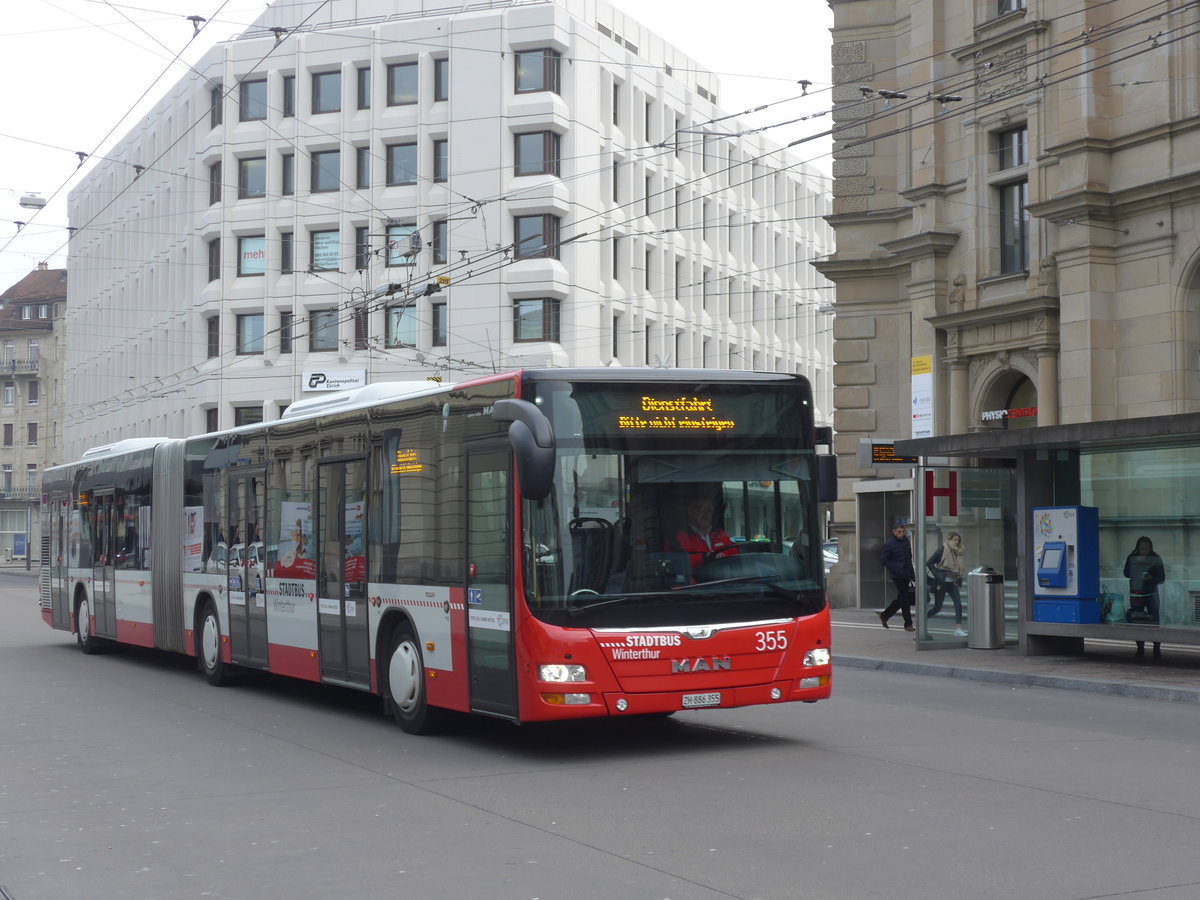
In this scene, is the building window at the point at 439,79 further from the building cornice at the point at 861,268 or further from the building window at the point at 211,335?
the building cornice at the point at 861,268

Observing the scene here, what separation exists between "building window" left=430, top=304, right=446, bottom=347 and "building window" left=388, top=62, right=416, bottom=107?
285 inches

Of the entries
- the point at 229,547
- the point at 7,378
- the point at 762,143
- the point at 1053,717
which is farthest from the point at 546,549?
the point at 7,378

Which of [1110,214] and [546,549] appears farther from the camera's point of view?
[1110,214]

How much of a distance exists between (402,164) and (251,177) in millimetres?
6532

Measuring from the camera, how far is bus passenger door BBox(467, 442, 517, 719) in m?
11.0

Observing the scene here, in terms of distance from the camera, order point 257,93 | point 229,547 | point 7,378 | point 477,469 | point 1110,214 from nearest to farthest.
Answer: point 477,469 → point 229,547 → point 1110,214 → point 257,93 → point 7,378

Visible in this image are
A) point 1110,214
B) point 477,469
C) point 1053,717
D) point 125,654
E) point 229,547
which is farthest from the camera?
point 1110,214

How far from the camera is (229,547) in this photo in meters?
17.2

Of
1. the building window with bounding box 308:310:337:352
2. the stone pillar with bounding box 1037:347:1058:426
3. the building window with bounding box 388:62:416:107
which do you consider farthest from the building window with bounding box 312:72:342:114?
the stone pillar with bounding box 1037:347:1058:426

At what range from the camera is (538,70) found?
52.2 m

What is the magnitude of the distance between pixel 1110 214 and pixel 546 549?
60.1 feet

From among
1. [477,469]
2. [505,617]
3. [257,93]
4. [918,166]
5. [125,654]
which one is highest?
[257,93]

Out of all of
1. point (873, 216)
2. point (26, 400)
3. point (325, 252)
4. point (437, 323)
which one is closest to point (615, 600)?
point (873, 216)

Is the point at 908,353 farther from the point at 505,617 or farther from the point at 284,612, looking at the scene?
the point at 505,617
